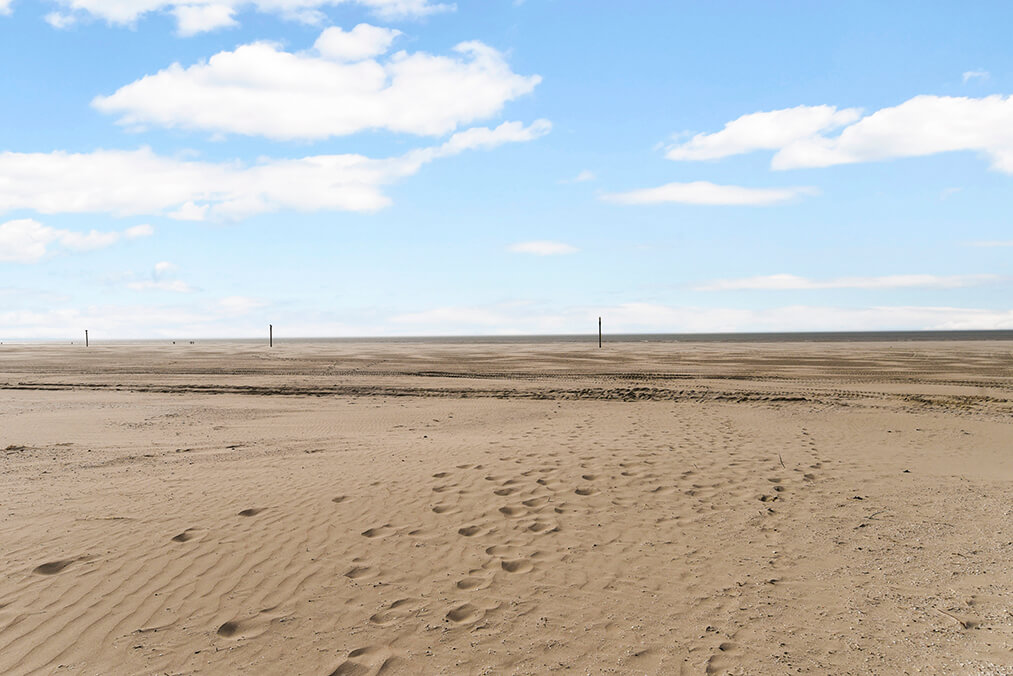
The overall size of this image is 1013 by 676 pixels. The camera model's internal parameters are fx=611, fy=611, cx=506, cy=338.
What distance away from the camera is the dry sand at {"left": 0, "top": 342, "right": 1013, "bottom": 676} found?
4.77 metres

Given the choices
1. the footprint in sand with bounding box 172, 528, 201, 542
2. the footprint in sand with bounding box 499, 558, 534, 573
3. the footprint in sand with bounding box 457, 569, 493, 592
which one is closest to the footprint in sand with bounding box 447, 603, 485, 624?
the footprint in sand with bounding box 457, 569, 493, 592

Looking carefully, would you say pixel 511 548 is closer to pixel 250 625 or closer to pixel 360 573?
pixel 360 573

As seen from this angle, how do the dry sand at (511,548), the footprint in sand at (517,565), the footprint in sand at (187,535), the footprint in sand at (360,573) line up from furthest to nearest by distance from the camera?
the footprint in sand at (187,535) → the footprint in sand at (517,565) → the footprint in sand at (360,573) → the dry sand at (511,548)

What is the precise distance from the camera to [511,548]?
668cm

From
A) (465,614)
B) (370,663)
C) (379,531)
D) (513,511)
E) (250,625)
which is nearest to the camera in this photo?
(370,663)

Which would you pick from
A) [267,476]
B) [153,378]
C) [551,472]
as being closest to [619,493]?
[551,472]

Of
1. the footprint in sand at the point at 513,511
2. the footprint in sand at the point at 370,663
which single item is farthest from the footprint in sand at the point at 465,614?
the footprint in sand at the point at 513,511

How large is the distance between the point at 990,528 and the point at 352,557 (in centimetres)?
740

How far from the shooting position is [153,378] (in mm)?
28859

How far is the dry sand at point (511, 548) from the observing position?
4773 millimetres

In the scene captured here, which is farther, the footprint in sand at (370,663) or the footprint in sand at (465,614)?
the footprint in sand at (465,614)

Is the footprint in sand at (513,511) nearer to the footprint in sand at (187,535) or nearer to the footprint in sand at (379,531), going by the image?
the footprint in sand at (379,531)

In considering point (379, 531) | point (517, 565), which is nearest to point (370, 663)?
point (517, 565)

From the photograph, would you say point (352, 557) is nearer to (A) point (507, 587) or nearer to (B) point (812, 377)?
(A) point (507, 587)
